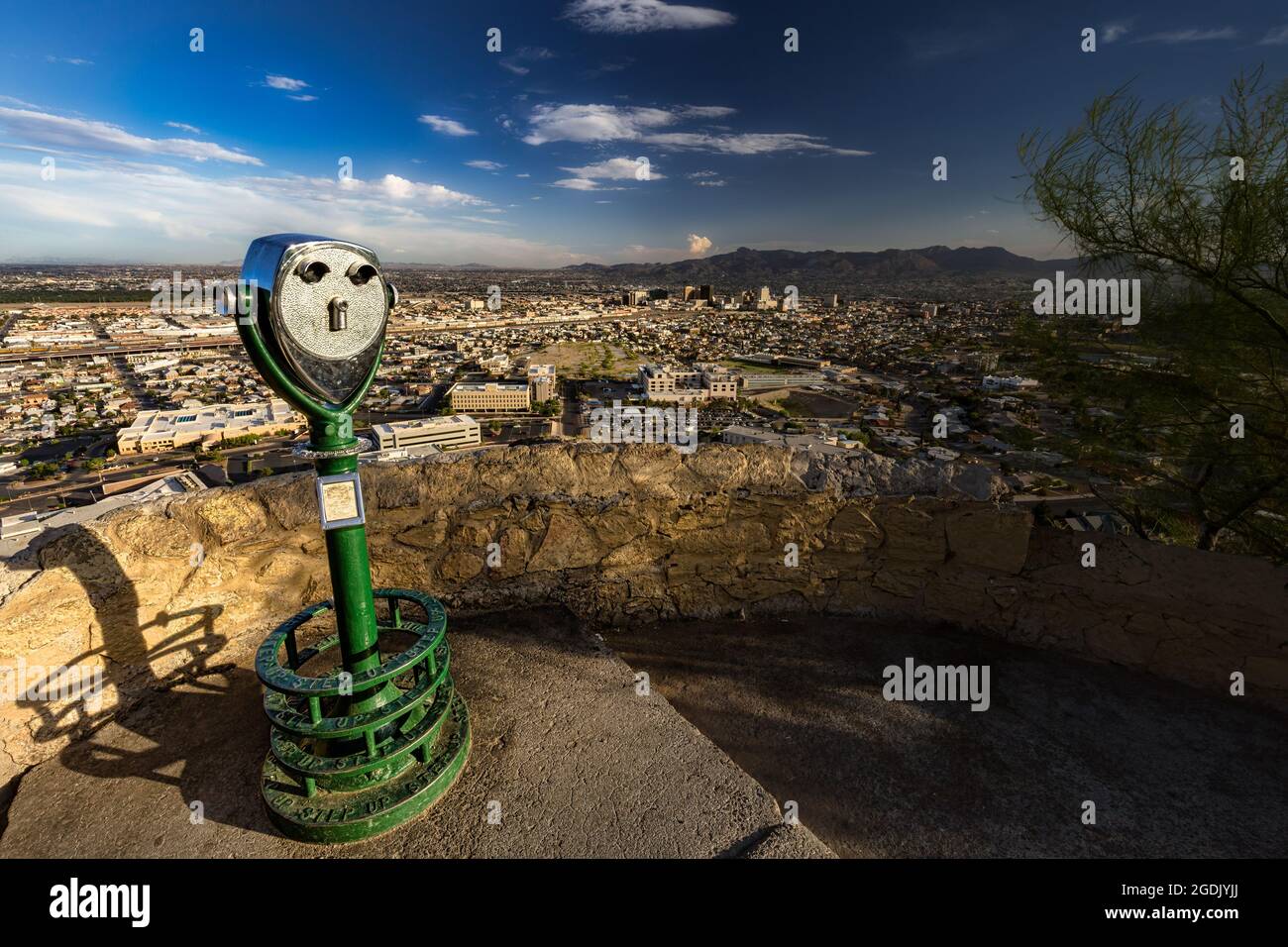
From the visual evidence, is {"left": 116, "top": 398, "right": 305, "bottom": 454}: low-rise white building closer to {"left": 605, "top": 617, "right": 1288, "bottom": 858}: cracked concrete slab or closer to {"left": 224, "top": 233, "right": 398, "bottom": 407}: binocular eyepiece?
{"left": 224, "top": 233, "right": 398, "bottom": 407}: binocular eyepiece

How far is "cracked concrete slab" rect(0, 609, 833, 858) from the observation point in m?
2.81

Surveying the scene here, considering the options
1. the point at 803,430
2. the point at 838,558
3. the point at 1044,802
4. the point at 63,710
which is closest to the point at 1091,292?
the point at 838,558

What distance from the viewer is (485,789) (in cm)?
316

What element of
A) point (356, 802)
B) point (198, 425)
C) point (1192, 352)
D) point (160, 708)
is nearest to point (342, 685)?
point (356, 802)

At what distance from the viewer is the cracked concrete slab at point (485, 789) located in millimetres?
→ 2812

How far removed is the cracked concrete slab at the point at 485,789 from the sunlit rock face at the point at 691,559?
0.50 metres

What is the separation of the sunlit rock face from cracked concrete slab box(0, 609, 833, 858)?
50 centimetres

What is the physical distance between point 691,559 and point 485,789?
7.69 feet

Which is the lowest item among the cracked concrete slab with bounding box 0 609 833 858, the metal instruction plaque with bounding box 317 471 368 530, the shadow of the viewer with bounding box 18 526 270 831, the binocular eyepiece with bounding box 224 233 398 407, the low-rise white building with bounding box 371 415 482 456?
the low-rise white building with bounding box 371 415 482 456

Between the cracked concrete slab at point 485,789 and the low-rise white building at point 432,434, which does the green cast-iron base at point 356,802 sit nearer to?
the cracked concrete slab at point 485,789

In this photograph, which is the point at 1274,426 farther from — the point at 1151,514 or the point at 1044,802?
the point at 1044,802

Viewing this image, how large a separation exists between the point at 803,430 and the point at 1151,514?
33474 millimetres

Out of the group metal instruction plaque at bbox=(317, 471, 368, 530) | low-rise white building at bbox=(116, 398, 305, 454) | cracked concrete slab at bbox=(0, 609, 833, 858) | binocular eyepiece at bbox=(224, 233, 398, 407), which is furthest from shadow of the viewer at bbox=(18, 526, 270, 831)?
low-rise white building at bbox=(116, 398, 305, 454)
